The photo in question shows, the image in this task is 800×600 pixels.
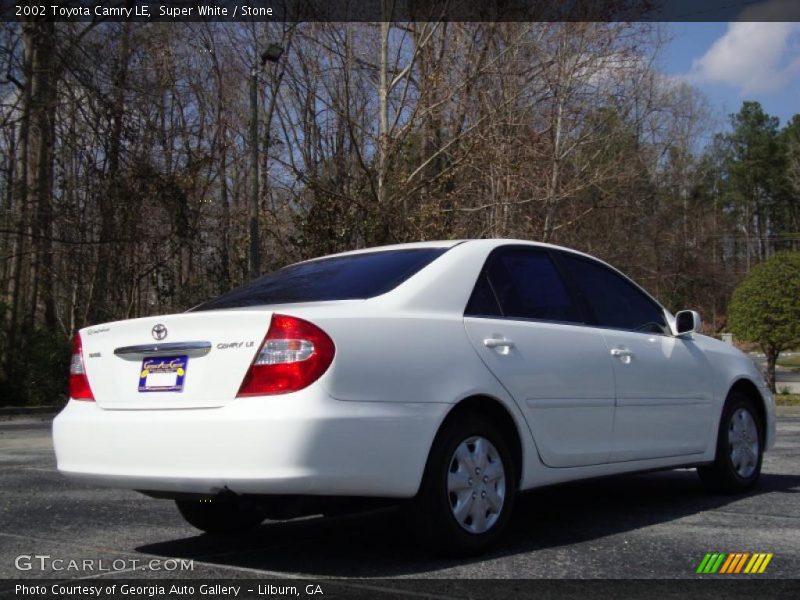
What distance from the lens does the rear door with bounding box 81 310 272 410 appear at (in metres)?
4.55

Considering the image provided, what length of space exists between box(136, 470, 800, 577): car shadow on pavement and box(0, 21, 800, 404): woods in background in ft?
50.9

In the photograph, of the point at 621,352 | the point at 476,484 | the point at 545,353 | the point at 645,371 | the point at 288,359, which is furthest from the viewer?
the point at 645,371

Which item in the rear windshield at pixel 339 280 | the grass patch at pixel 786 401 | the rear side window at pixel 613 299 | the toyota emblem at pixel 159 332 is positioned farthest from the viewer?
the grass patch at pixel 786 401

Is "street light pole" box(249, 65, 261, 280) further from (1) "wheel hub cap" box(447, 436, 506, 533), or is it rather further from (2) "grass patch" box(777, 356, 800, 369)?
(2) "grass patch" box(777, 356, 800, 369)

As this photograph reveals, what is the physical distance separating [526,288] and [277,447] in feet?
6.49

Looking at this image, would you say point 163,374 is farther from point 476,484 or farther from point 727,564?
point 727,564

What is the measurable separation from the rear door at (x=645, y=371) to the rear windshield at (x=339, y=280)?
1.13m

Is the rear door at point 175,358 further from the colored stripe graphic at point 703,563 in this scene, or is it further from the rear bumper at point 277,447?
the colored stripe graphic at point 703,563

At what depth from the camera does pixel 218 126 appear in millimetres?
28938

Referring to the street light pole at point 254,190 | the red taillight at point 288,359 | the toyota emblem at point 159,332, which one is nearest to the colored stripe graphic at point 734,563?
the red taillight at point 288,359

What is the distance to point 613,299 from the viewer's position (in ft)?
21.0

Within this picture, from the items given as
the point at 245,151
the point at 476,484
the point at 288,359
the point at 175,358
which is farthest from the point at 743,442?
the point at 245,151

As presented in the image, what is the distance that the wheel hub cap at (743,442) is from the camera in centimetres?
695

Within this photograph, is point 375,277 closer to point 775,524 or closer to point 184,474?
point 184,474
